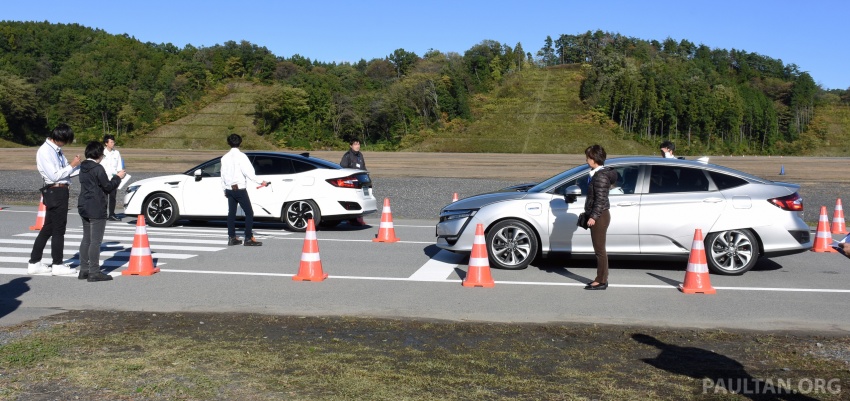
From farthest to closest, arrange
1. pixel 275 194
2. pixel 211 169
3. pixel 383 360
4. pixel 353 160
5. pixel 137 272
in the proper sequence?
pixel 353 160, pixel 211 169, pixel 275 194, pixel 137 272, pixel 383 360

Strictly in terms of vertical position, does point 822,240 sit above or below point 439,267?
above

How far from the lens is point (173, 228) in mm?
16422

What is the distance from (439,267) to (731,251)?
3.98m

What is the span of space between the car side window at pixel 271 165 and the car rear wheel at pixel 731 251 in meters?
8.58

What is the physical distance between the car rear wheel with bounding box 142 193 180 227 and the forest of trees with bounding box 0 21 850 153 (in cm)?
8620

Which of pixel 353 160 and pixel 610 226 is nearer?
pixel 610 226

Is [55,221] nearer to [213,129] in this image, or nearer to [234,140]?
[234,140]

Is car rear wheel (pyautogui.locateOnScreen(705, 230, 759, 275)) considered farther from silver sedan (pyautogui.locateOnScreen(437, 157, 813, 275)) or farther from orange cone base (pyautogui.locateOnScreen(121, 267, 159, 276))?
orange cone base (pyautogui.locateOnScreen(121, 267, 159, 276))

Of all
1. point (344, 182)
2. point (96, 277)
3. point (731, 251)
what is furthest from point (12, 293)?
point (731, 251)

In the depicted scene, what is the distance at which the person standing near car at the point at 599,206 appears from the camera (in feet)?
31.2

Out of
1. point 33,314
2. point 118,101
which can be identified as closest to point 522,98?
point 118,101

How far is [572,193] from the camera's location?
427 inches

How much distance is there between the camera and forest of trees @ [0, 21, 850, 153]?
116m

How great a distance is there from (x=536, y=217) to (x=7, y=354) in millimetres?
6754
